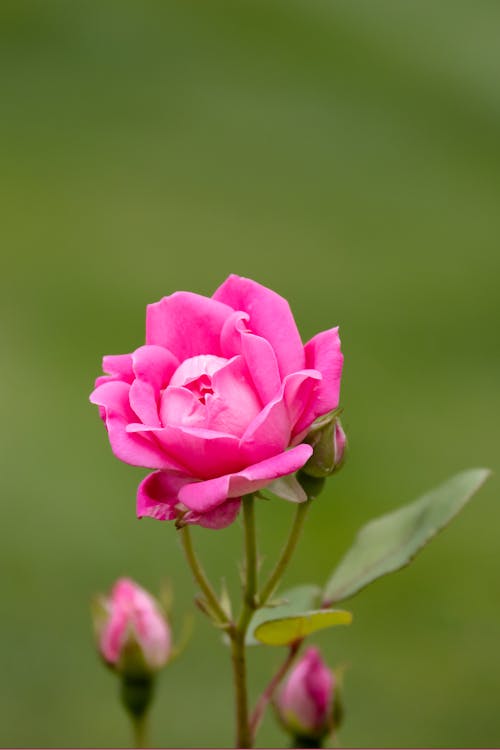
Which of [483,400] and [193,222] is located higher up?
[193,222]

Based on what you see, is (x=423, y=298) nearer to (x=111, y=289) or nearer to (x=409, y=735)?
(x=111, y=289)

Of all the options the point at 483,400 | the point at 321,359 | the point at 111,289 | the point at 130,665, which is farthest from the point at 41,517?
the point at 321,359

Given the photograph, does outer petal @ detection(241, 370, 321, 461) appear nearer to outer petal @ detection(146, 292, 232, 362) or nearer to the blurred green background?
outer petal @ detection(146, 292, 232, 362)

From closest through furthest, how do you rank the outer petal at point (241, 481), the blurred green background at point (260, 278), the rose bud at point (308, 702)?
the outer petal at point (241, 481) → the rose bud at point (308, 702) → the blurred green background at point (260, 278)

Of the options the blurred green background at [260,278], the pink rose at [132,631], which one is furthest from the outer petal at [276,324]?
the blurred green background at [260,278]

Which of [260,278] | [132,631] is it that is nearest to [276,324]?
[132,631]

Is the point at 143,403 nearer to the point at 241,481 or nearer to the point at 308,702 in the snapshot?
the point at 241,481

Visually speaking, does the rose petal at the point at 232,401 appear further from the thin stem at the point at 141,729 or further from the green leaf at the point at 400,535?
the thin stem at the point at 141,729
